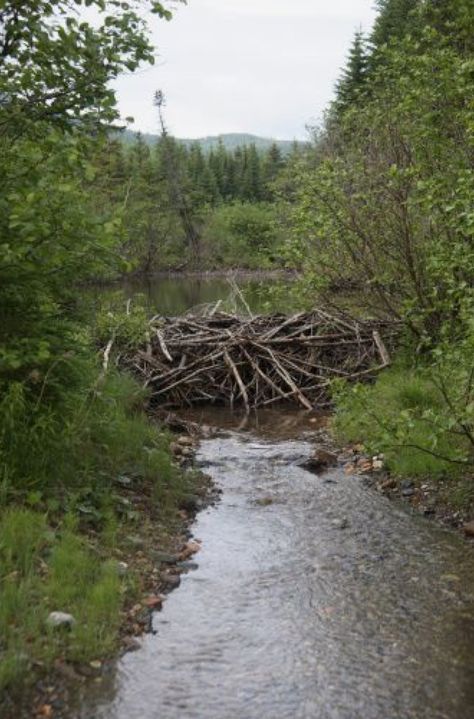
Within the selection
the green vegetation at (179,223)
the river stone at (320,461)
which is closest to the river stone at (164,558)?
the river stone at (320,461)

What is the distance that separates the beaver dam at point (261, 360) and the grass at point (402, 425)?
1.60 m

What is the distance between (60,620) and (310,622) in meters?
1.97

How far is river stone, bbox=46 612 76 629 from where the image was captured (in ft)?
15.7

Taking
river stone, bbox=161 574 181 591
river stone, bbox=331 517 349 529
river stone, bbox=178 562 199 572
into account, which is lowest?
river stone, bbox=331 517 349 529

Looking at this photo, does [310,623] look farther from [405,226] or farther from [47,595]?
[405,226]

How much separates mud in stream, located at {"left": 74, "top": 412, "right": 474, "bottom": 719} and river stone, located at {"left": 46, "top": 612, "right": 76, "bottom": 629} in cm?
45

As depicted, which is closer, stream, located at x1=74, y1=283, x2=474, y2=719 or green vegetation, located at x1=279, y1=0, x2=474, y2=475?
stream, located at x1=74, y1=283, x2=474, y2=719

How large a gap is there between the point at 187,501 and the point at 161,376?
605 centimetres

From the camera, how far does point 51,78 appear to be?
671 cm

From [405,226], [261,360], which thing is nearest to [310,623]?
[405,226]

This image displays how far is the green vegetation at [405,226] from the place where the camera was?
878cm

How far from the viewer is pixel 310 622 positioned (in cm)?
551

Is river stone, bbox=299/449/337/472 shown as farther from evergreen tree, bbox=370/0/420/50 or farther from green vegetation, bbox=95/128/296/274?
green vegetation, bbox=95/128/296/274

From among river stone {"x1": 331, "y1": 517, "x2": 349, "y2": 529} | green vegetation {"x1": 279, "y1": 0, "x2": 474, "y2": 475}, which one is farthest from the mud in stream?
green vegetation {"x1": 279, "y1": 0, "x2": 474, "y2": 475}
